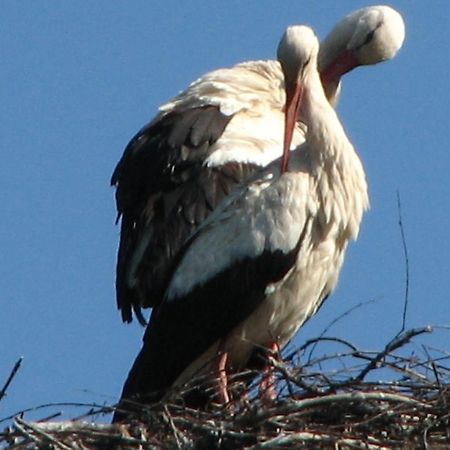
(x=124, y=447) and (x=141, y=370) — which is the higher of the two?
(x=141, y=370)

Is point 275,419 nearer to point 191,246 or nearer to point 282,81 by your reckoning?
point 191,246

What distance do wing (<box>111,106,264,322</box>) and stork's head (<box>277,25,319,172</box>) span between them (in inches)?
24.8

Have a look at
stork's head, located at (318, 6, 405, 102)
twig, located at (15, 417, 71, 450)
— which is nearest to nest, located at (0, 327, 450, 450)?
twig, located at (15, 417, 71, 450)

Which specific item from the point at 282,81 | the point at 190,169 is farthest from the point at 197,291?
the point at 282,81

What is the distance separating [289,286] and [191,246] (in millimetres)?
456

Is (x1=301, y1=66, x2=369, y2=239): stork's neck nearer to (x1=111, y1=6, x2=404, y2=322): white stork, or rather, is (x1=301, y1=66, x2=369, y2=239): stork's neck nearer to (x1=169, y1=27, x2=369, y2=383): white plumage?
(x1=169, y1=27, x2=369, y2=383): white plumage

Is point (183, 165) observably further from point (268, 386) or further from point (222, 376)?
point (268, 386)

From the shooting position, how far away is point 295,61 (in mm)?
10859

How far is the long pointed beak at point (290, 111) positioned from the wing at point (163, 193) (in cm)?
62

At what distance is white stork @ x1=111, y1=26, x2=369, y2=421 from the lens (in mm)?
10539

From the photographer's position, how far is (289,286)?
419 inches

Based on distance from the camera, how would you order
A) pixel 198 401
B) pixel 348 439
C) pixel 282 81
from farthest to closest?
pixel 282 81 < pixel 198 401 < pixel 348 439

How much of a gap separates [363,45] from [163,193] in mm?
2057

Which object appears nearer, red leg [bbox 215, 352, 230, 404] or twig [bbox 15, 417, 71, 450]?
twig [bbox 15, 417, 71, 450]
